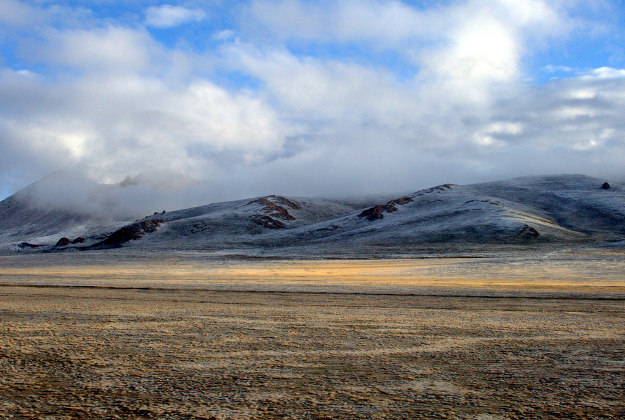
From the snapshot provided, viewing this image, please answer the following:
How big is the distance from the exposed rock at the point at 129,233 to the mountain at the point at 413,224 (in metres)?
0.24

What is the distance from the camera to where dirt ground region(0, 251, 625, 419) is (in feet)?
19.0

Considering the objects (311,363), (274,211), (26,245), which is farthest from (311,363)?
(26,245)

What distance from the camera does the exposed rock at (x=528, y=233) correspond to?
Result: 95.3 metres

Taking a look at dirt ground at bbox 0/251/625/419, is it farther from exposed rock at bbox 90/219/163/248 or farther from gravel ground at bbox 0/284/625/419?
exposed rock at bbox 90/219/163/248

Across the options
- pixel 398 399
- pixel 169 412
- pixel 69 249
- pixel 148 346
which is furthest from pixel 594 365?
pixel 69 249

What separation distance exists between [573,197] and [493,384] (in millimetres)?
146438

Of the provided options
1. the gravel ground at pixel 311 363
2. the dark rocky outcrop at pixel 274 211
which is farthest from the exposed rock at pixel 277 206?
the gravel ground at pixel 311 363

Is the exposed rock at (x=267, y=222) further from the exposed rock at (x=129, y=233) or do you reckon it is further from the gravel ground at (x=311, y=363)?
the gravel ground at (x=311, y=363)

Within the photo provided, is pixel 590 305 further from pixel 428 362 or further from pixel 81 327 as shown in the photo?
pixel 81 327

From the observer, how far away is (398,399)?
605 centimetres

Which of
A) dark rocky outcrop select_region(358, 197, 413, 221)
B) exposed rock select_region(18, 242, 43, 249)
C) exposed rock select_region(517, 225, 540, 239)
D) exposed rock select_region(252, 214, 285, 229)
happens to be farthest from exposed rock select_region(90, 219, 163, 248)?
exposed rock select_region(517, 225, 540, 239)

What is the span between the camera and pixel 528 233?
9662 centimetres

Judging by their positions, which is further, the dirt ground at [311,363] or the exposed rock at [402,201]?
the exposed rock at [402,201]

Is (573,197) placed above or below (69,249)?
above
